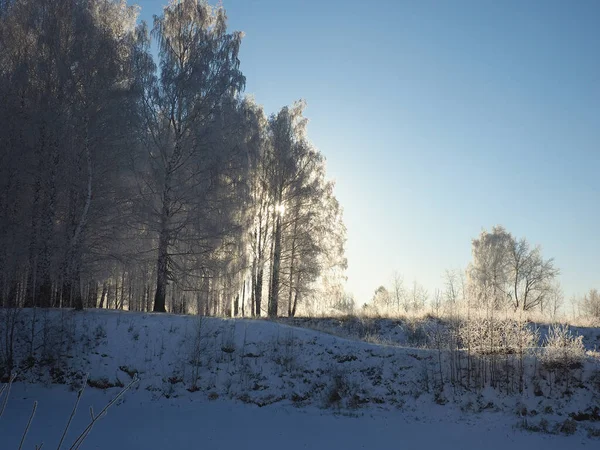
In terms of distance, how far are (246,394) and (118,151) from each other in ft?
32.4

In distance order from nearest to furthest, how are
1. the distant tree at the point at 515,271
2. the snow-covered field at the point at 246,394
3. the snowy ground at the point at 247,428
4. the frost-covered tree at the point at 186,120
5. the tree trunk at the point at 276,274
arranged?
the snowy ground at the point at 247,428 < the snow-covered field at the point at 246,394 < the frost-covered tree at the point at 186,120 < the tree trunk at the point at 276,274 < the distant tree at the point at 515,271

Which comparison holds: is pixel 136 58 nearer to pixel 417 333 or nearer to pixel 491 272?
pixel 417 333

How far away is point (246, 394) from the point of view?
11.3 m

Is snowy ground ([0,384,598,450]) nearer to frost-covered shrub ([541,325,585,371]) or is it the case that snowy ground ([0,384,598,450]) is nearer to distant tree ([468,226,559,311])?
frost-covered shrub ([541,325,585,371])

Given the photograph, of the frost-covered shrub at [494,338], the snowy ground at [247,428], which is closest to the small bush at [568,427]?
the snowy ground at [247,428]

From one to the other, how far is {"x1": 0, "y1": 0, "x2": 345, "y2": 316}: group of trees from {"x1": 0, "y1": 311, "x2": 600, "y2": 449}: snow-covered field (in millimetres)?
2439

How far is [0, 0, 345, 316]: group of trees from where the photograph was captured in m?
14.8

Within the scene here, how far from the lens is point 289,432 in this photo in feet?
30.8

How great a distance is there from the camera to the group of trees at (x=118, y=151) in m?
14.8

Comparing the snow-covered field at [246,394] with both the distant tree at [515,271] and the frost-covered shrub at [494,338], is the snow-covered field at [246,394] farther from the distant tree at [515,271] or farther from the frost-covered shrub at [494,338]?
the distant tree at [515,271]

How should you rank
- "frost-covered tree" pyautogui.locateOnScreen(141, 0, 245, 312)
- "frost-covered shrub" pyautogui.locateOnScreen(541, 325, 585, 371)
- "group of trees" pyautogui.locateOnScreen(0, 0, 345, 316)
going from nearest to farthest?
"frost-covered shrub" pyautogui.locateOnScreen(541, 325, 585, 371), "group of trees" pyautogui.locateOnScreen(0, 0, 345, 316), "frost-covered tree" pyautogui.locateOnScreen(141, 0, 245, 312)

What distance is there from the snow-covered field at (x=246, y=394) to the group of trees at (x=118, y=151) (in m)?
2.44

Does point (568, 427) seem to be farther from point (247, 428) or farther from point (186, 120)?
point (186, 120)

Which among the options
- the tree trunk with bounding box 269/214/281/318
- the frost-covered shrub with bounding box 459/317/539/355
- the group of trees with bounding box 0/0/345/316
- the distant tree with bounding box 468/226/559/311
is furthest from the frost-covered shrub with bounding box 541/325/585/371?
the distant tree with bounding box 468/226/559/311
